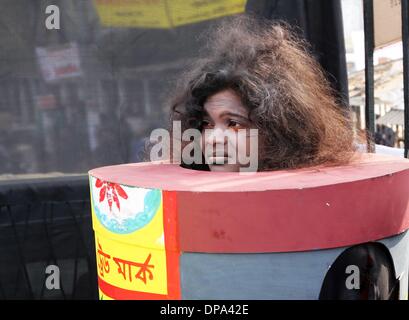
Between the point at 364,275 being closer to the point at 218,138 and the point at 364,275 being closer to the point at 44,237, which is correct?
the point at 218,138

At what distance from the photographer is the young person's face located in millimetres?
1409

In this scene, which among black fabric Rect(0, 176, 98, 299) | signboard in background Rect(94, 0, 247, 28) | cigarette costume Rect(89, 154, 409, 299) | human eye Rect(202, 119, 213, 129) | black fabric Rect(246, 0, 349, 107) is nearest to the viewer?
cigarette costume Rect(89, 154, 409, 299)

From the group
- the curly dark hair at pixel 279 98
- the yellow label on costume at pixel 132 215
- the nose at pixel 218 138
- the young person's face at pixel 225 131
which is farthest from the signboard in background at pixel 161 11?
the yellow label on costume at pixel 132 215

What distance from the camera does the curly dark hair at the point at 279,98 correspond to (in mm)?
1393

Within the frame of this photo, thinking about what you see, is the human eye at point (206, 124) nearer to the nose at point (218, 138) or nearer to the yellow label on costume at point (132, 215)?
the nose at point (218, 138)

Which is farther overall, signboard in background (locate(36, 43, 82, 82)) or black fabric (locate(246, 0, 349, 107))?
black fabric (locate(246, 0, 349, 107))

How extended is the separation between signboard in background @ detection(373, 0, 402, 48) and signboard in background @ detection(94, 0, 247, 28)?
2.01 feet

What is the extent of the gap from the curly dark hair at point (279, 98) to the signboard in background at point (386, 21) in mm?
897

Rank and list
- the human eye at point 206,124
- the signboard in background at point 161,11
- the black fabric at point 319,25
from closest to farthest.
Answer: the human eye at point 206,124 < the signboard in background at point 161,11 < the black fabric at point 319,25

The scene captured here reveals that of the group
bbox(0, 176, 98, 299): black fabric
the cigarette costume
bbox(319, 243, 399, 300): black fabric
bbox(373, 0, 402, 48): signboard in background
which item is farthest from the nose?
bbox(373, 0, 402, 48): signboard in background

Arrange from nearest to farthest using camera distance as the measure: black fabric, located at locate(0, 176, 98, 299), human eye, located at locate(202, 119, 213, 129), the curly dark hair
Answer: the curly dark hair, human eye, located at locate(202, 119, 213, 129), black fabric, located at locate(0, 176, 98, 299)

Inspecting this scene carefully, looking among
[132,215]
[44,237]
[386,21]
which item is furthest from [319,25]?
[132,215]

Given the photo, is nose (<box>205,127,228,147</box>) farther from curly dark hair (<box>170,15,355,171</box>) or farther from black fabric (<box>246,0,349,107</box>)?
black fabric (<box>246,0,349,107</box>)
